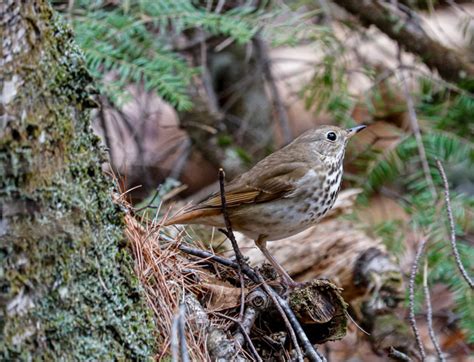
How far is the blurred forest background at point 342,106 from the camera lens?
3.79 m

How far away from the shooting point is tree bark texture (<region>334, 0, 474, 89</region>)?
460 centimetres

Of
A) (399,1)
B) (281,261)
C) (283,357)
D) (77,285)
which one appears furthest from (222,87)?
(77,285)

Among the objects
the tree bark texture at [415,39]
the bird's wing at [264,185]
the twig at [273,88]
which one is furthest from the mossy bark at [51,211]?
the twig at [273,88]

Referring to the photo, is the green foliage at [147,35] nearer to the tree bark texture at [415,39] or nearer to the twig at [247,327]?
the tree bark texture at [415,39]

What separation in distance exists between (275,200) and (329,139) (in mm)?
522

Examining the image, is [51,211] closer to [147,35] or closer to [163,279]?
[163,279]

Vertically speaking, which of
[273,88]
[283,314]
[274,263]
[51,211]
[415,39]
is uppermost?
[51,211]

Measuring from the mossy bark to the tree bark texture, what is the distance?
2907 millimetres

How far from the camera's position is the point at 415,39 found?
4.64 m

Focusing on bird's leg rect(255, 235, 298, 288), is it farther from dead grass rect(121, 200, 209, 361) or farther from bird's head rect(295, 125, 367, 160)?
bird's head rect(295, 125, 367, 160)

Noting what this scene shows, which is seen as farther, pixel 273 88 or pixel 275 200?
pixel 273 88

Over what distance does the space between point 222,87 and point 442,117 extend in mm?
2196

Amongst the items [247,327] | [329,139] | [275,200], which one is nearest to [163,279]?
[247,327]

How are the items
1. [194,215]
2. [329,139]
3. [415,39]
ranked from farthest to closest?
[415,39] → [329,139] → [194,215]
